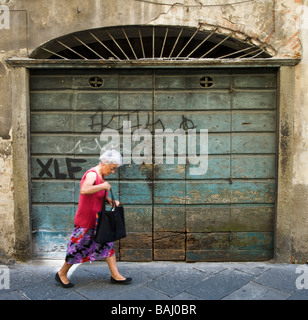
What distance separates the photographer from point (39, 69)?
4289mm

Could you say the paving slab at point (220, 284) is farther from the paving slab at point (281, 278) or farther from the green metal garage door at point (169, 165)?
the green metal garage door at point (169, 165)

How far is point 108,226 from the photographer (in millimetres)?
3277

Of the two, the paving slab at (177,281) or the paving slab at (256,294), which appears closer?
the paving slab at (256,294)

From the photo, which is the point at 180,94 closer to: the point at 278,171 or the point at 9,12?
the point at 278,171

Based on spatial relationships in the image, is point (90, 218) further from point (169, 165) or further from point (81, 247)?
point (169, 165)

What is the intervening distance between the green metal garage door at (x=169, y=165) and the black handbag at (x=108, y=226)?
40.3 inches

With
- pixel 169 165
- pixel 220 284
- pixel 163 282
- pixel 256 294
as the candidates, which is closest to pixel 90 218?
pixel 163 282

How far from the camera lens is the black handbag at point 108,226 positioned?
3.25 m

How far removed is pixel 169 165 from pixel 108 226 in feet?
4.68

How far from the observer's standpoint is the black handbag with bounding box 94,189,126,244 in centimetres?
325

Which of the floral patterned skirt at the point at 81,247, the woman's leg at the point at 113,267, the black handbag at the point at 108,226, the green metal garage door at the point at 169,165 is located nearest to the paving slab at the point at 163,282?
the woman's leg at the point at 113,267
